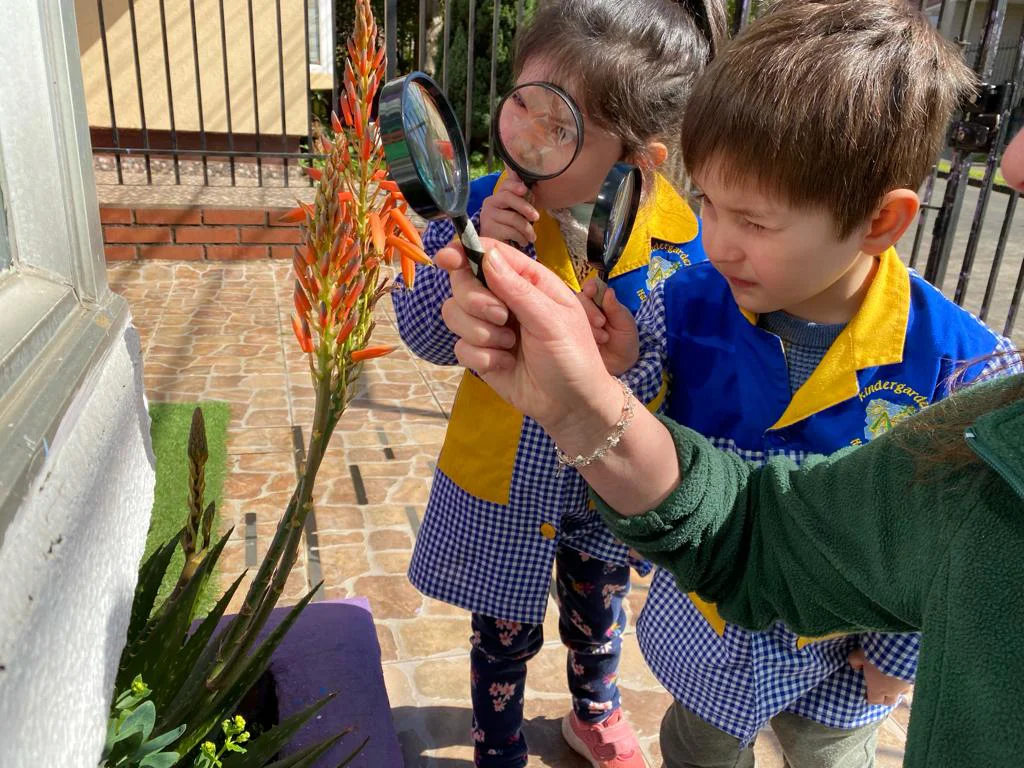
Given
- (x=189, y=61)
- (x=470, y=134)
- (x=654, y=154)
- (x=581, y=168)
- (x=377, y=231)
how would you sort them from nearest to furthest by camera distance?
(x=377, y=231) → (x=581, y=168) → (x=654, y=154) → (x=470, y=134) → (x=189, y=61)

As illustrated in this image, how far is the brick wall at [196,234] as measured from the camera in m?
6.50

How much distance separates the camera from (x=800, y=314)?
4.77 ft

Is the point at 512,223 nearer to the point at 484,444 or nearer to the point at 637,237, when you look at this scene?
the point at 637,237

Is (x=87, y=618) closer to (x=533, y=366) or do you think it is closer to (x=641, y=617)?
(x=533, y=366)

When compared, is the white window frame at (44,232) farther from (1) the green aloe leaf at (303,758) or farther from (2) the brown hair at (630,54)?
(2) the brown hair at (630,54)

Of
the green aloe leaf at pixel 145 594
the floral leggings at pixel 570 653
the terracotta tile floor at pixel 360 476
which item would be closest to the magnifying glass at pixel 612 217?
the green aloe leaf at pixel 145 594

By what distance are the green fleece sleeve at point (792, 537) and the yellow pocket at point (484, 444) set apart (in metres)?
0.60

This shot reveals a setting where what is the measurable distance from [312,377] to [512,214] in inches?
27.2

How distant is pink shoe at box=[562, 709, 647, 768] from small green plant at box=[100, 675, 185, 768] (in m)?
1.39

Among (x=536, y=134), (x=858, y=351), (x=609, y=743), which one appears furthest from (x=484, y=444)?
(x=609, y=743)

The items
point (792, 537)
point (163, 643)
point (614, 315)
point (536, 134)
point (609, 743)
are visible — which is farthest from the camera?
point (609, 743)

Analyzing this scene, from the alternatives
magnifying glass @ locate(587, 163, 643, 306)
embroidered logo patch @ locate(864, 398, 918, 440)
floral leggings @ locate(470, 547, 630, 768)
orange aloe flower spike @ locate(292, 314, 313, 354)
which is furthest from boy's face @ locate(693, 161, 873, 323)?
floral leggings @ locate(470, 547, 630, 768)

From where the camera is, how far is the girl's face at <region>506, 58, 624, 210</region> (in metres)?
1.63

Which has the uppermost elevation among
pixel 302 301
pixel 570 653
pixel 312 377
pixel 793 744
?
pixel 302 301
